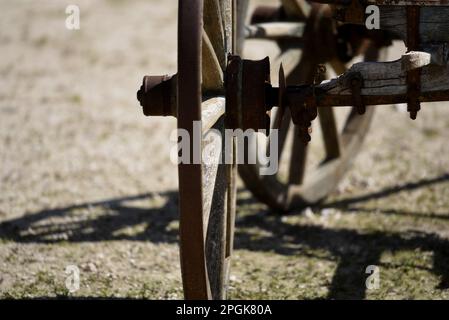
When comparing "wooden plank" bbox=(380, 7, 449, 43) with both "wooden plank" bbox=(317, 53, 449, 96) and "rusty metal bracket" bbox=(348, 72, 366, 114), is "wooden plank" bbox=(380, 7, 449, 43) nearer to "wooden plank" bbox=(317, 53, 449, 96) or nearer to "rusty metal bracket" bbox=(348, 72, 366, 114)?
"wooden plank" bbox=(317, 53, 449, 96)

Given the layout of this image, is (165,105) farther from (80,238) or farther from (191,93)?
(80,238)

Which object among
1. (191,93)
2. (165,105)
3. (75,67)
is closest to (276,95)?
(165,105)

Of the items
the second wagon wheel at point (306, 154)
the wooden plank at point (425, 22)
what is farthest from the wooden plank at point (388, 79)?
the second wagon wheel at point (306, 154)

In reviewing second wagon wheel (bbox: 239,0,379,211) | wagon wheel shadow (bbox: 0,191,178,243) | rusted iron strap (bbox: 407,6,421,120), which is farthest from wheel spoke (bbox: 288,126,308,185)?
rusted iron strap (bbox: 407,6,421,120)

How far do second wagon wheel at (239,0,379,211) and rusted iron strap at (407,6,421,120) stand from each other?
40.1 inches

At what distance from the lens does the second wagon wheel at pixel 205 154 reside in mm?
2293

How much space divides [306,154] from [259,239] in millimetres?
663

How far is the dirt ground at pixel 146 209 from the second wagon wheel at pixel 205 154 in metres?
0.73

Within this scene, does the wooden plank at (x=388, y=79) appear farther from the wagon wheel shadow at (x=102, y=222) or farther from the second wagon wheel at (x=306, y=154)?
the wagon wheel shadow at (x=102, y=222)

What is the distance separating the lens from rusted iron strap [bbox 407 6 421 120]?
9.11 ft

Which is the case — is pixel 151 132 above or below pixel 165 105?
below
